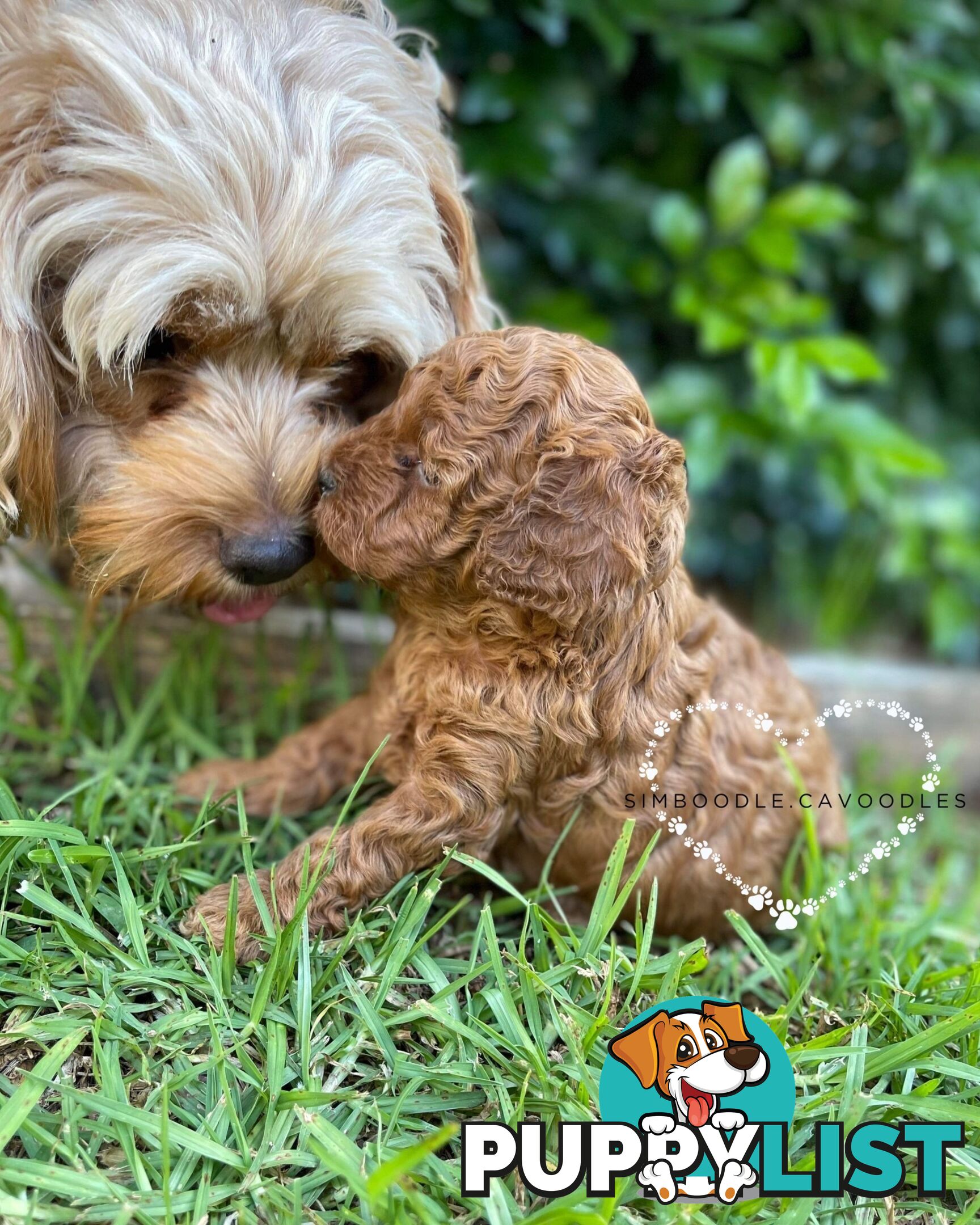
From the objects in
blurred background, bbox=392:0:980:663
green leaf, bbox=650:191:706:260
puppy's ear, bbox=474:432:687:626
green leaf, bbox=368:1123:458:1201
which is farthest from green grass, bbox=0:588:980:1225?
green leaf, bbox=650:191:706:260

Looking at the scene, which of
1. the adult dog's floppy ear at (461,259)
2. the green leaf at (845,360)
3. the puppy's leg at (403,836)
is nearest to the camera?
the puppy's leg at (403,836)

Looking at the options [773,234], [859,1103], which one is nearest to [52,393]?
[859,1103]

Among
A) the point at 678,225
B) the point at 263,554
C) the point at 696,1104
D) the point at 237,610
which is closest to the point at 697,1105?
the point at 696,1104

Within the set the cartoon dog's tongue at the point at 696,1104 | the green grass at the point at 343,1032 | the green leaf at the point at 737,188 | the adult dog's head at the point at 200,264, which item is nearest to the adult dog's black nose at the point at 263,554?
the adult dog's head at the point at 200,264

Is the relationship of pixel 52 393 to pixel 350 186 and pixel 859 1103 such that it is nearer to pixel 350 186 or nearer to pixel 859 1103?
pixel 350 186

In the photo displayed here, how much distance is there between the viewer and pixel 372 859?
6.23ft

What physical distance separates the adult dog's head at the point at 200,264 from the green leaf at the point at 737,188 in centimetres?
136

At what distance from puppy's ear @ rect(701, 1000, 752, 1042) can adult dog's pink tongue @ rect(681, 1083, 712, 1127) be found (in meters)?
0.10

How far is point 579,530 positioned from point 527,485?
0.12m

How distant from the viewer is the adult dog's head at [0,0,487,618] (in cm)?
189

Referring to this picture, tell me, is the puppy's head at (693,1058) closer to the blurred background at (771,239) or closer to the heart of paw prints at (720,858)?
the heart of paw prints at (720,858)

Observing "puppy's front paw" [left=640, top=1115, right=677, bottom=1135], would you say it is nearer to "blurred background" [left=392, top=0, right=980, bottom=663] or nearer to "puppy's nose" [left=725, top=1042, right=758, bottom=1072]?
"puppy's nose" [left=725, top=1042, right=758, bottom=1072]

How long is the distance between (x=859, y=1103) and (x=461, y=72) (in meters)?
3.17

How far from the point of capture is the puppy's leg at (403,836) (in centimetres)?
187
